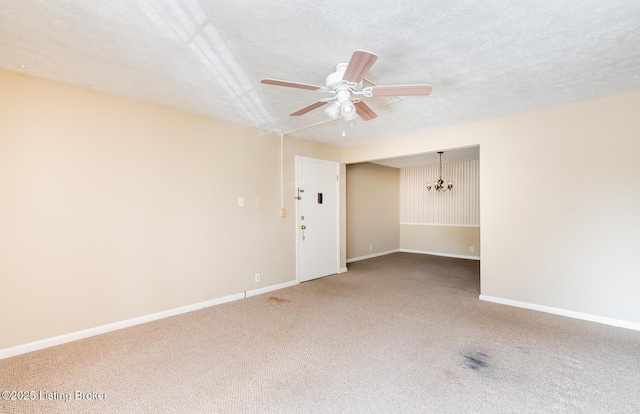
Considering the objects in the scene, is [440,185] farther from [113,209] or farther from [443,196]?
[113,209]

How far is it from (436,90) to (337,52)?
1.25 m

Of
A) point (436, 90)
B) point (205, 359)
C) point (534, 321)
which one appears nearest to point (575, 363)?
point (534, 321)

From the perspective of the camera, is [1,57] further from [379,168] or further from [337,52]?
[379,168]

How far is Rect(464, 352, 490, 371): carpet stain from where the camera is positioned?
228cm

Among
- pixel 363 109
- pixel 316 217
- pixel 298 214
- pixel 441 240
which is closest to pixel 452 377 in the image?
pixel 363 109

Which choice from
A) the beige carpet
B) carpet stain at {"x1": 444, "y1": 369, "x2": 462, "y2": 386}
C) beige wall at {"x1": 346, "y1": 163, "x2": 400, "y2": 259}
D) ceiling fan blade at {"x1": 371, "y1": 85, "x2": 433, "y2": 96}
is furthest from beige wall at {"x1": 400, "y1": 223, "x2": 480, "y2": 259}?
ceiling fan blade at {"x1": 371, "y1": 85, "x2": 433, "y2": 96}

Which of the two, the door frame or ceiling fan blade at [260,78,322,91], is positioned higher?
ceiling fan blade at [260,78,322,91]

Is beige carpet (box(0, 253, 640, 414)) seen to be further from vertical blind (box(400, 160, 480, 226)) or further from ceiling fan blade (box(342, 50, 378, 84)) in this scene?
vertical blind (box(400, 160, 480, 226))

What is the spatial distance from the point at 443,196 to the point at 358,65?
654 centimetres

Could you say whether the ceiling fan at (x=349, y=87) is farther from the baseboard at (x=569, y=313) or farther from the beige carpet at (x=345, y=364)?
the baseboard at (x=569, y=313)

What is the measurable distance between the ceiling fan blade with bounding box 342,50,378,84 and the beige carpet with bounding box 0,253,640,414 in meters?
2.19

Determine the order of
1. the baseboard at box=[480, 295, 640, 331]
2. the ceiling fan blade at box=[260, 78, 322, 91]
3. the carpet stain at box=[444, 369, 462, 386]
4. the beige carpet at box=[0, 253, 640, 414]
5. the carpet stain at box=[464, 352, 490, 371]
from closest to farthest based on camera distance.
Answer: the beige carpet at box=[0, 253, 640, 414]
the ceiling fan blade at box=[260, 78, 322, 91]
the carpet stain at box=[444, 369, 462, 386]
the carpet stain at box=[464, 352, 490, 371]
the baseboard at box=[480, 295, 640, 331]

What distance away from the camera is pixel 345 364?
233 cm

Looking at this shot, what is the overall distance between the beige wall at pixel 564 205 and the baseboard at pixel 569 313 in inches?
1.3
